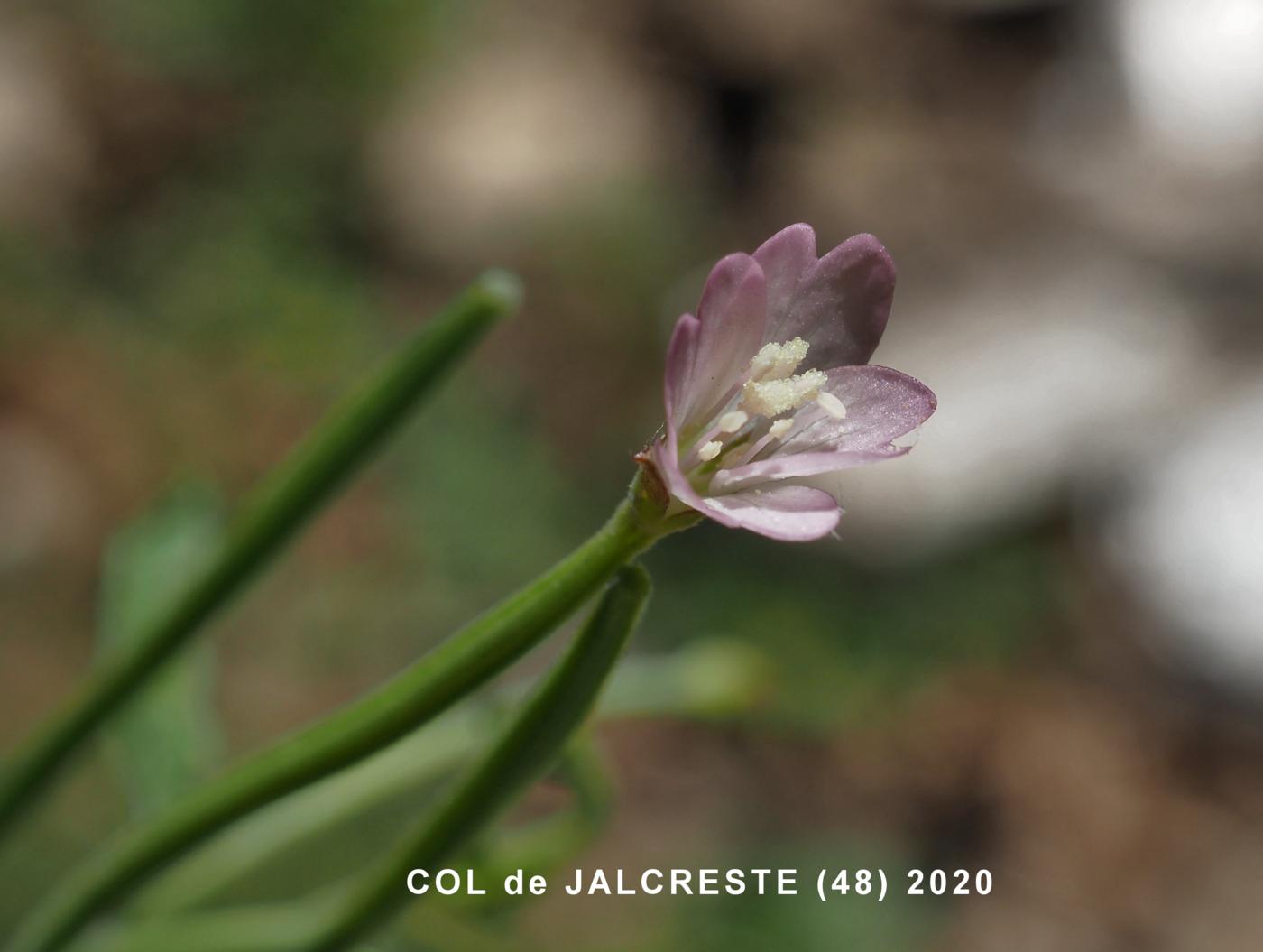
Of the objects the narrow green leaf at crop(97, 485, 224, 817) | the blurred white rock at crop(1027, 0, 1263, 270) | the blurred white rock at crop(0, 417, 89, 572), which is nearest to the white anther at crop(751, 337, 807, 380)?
the narrow green leaf at crop(97, 485, 224, 817)

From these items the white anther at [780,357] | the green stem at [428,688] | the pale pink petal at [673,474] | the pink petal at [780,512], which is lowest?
the green stem at [428,688]

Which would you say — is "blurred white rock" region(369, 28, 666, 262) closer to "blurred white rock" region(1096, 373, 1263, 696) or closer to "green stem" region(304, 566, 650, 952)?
"blurred white rock" region(1096, 373, 1263, 696)

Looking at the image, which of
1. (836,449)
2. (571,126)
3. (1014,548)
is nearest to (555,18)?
(571,126)

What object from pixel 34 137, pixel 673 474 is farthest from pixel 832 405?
pixel 34 137

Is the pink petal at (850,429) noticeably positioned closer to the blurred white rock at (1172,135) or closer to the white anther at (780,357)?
the white anther at (780,357)

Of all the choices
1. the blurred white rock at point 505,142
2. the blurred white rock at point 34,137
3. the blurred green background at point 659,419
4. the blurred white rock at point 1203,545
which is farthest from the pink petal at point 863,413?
the blurred white rock at point 505,142

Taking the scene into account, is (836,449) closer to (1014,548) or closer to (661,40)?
(1014,548)

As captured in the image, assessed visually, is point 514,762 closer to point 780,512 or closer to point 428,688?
point 428,688
